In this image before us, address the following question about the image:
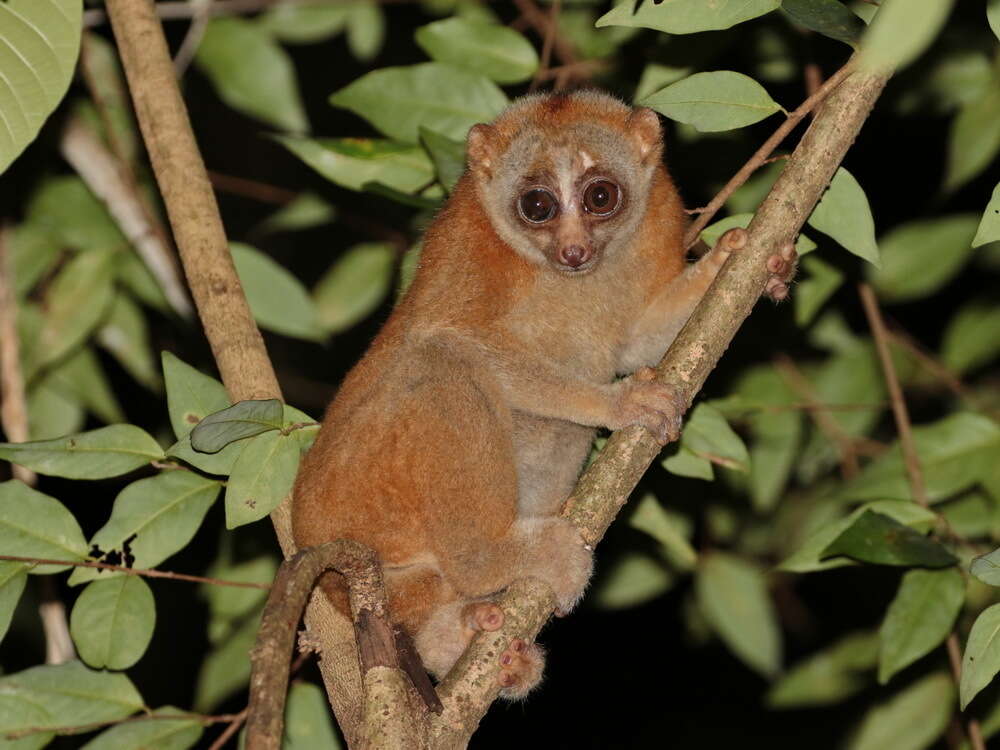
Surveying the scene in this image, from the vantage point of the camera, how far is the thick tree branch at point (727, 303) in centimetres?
309

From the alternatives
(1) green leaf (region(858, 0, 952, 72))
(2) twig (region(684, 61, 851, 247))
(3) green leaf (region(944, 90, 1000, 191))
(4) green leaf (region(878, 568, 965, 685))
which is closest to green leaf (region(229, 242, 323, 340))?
→ (2) twig (region(684, 61, 851, 247))

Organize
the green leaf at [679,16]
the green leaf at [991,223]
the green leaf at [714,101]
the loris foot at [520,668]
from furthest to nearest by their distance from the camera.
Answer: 1. the green leaf at [714,101]
2. the loris foot at [520,668]
3. the green leaf at [679,16]
4. the green leaf at [991,223]

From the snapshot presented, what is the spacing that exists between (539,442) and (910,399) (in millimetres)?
2831

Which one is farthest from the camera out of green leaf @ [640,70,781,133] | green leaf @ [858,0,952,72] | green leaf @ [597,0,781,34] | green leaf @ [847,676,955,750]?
green leaf @ [847,676,955,750]

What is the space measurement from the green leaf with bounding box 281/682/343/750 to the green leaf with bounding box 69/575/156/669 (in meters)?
0.62

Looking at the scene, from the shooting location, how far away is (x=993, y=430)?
3.97 meters

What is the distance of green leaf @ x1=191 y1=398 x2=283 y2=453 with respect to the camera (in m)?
2.82

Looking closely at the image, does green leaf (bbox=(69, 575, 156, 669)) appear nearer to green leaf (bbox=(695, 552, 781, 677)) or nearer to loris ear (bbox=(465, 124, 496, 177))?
loris ear (bbox=(465, 124, 496, 177))

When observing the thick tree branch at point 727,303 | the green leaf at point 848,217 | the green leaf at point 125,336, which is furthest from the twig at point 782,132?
the green leaf at point 125,336

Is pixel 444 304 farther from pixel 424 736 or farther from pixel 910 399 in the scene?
pixel 910 399

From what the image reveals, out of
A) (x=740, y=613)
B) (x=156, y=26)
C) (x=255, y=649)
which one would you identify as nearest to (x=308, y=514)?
(x=255, y=649)

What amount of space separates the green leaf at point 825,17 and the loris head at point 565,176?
3.80ft

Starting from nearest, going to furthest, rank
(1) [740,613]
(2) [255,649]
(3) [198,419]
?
(2) [255,649]
(3) [198,419]
(1) [740,613]

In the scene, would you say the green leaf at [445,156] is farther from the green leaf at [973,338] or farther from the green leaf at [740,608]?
the green leaf at [973,338]
